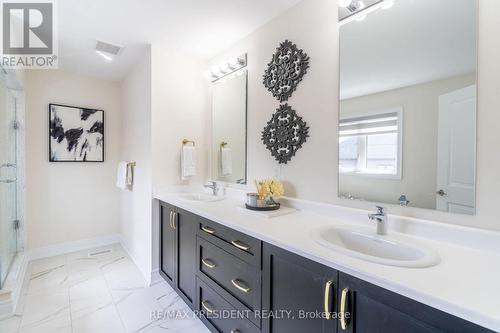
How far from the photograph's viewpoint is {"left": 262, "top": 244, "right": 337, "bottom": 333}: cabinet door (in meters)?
0.91

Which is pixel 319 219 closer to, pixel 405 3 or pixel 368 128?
pixel 368 128

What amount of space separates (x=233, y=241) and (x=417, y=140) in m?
1.12

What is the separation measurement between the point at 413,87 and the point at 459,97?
0.20 m

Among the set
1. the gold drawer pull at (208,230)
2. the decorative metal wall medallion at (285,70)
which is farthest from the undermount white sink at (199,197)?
the decorative metal wall medallion at (285,70)

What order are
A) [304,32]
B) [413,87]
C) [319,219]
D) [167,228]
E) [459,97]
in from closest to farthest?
[459,97] < [413,87] < [319,219] < [304,32] < [167,228]

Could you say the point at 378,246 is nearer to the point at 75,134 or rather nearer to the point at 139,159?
the point at 139,159

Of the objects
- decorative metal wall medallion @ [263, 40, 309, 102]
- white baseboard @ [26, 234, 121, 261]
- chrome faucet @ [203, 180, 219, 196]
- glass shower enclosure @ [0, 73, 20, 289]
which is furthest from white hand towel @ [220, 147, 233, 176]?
white baseboard @ [26, 234, 121, 261]

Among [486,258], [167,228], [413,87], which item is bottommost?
[167,228]

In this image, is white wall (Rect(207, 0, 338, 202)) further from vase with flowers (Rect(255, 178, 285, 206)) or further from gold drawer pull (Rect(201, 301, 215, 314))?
gold drawer pull (Rect(201, 301, 215, 314))

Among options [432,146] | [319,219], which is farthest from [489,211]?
[319,219]

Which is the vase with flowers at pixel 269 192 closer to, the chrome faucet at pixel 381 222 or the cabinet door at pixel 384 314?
the chrome faucet at pixel 381 222

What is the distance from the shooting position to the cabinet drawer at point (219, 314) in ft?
4.36

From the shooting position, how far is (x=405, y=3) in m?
1.22

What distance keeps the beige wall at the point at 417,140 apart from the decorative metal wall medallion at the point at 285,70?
1.87 ft
